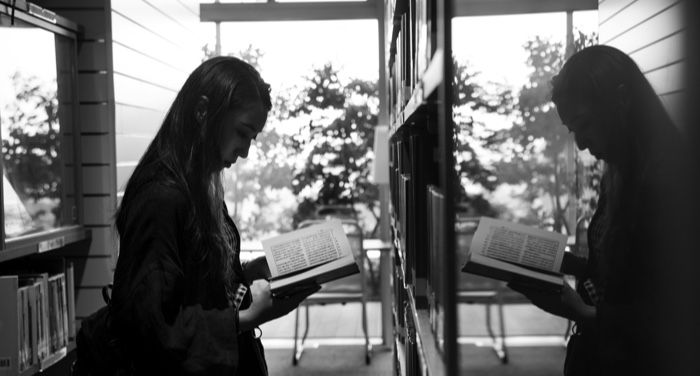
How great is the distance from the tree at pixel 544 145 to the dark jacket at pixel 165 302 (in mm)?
955

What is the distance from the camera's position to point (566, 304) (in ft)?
1.83

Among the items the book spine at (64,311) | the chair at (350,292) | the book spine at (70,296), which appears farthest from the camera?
the chair at (350,292)

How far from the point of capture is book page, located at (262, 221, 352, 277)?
1665 millimetres

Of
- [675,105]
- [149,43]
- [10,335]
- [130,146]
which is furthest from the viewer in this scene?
[149,43]

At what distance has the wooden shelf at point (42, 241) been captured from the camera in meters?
2.85

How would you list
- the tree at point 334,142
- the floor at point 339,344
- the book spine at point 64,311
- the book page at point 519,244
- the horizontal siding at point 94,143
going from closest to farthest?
the book page at point 519,244
the floor at point 339,344
the book spine at point 64,311
the horizontal siding at point 94,143
the tree at point 334,142

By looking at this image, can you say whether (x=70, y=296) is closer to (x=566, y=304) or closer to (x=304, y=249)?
(x=304, y=249)

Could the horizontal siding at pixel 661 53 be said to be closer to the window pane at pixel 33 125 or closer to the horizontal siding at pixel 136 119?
the window pane at pixel 33 125

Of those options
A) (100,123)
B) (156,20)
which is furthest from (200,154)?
(156,20)

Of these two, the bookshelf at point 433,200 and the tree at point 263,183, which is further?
the tree at point 263,183

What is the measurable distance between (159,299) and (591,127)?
1047mm

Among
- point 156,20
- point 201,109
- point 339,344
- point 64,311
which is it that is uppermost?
point 156,20

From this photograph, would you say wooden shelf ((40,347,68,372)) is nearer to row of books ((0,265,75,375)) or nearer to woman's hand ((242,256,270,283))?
row of books ((0,265,75,375))

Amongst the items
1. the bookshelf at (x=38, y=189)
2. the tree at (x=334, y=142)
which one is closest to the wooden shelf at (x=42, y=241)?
the bookshelf at (x=38, y=189)
